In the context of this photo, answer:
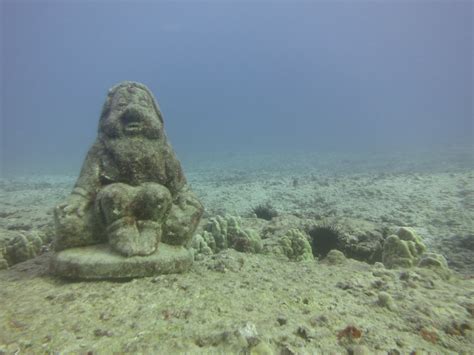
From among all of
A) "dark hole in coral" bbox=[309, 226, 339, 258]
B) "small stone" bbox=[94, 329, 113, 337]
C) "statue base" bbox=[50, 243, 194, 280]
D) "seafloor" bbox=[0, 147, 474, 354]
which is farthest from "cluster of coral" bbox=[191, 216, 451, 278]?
"small stone" bbox=[94, 329, 113, 337]

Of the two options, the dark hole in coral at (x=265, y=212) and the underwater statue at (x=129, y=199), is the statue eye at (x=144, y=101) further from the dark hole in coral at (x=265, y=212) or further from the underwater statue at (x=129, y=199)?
the dark hole in coral at (x=265, y=212)

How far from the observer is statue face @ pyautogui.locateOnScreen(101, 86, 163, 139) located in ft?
12.4

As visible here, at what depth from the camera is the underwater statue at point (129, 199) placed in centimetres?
307

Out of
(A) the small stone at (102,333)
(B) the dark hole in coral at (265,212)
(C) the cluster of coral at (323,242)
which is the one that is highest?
(A) the small stone at (102,333)

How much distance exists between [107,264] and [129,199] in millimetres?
789

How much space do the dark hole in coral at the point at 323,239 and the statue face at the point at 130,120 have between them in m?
4.18

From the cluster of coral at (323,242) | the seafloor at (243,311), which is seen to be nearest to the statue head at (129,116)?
the seafloor at (243,311)

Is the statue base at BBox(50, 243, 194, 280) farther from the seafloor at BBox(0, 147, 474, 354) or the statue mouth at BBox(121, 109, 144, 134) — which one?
the statue mouth at BBox(121, 109, 144, 134)

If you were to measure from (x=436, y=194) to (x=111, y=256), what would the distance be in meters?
10.7

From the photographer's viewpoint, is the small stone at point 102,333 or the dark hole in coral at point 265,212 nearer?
the small stone at point 102,333

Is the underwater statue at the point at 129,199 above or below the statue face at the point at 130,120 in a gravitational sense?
below

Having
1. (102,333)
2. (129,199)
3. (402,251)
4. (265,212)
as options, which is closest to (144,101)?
(129,199)

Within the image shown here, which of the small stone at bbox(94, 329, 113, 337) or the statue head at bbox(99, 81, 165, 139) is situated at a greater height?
the statue head at bbox(99, 81, 165, 139)

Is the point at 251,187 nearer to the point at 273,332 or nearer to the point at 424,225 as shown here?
the point at 424,225
